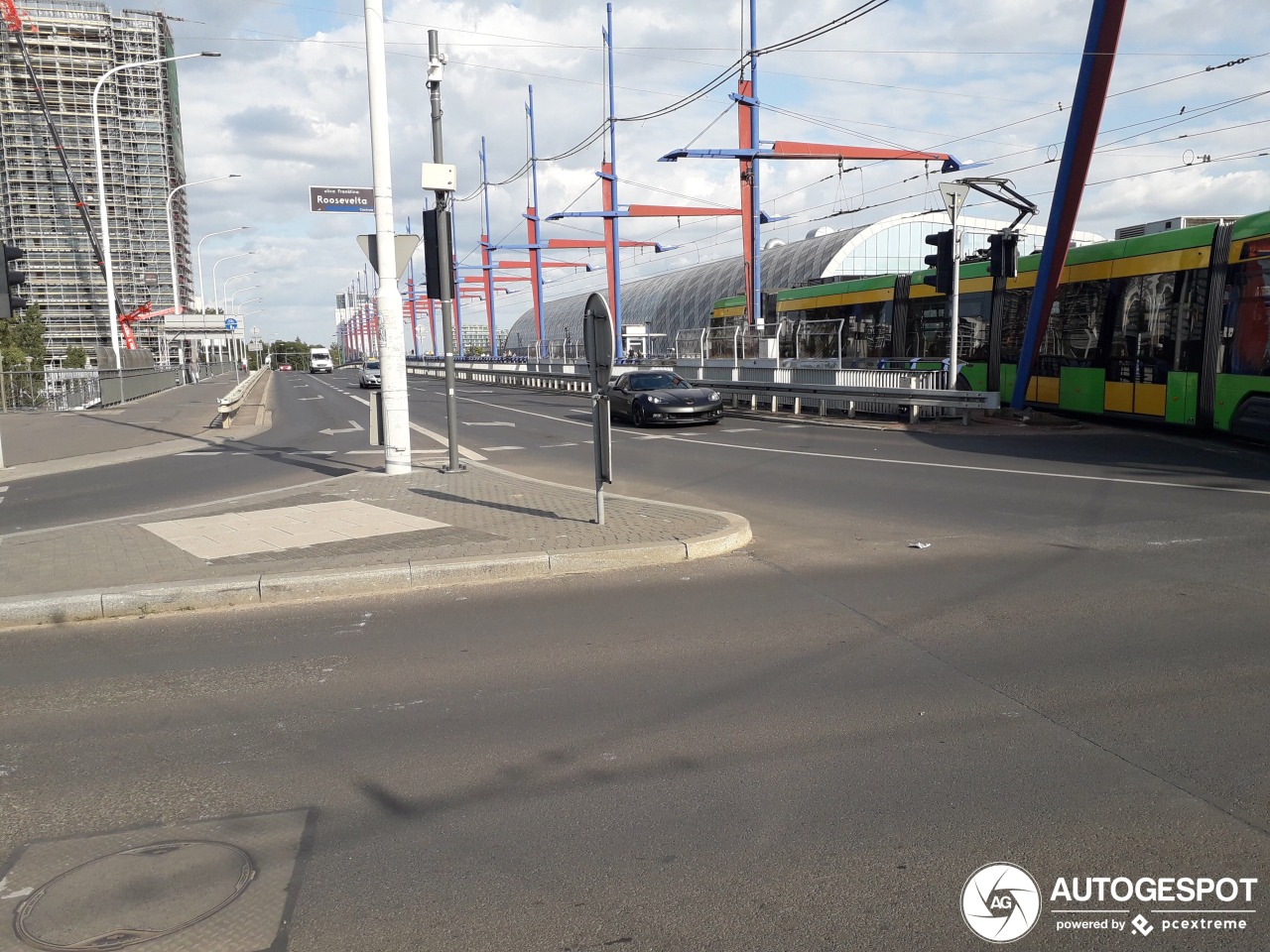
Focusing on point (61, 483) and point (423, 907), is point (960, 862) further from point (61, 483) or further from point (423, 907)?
point (61, 483)

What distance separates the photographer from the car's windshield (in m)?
23.6

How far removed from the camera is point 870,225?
57594 mm

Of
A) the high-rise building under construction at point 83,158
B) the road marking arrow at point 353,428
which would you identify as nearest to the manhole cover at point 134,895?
the road marking arrow at point 353,428

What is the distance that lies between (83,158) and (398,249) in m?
77.3

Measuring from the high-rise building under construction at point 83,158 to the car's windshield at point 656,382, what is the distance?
56.0 m

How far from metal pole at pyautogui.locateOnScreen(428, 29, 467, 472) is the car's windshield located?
11224mm

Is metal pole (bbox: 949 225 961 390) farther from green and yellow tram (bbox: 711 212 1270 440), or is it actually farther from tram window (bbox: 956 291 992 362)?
tram window (bbox: 956 291 992 362)

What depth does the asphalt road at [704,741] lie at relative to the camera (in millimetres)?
3049

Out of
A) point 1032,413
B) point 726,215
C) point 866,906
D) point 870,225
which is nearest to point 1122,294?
point 1032,413

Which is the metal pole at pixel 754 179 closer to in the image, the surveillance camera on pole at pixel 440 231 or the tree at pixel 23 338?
the surveillance camera on pole at pixel 440 231

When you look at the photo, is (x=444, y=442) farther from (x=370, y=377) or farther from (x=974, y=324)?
(x=370, y=377)

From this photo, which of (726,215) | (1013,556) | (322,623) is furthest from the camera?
(726,215)

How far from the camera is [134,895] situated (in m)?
3.10

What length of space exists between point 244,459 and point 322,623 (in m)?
11.6
